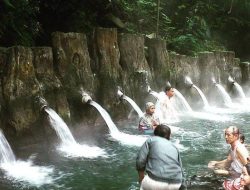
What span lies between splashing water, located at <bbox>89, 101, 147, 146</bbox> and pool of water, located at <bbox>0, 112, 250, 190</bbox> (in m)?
0.31

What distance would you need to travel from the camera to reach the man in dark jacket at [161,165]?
5.65 m

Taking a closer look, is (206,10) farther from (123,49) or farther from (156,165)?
(156,165)

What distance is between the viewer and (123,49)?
51.7 ft

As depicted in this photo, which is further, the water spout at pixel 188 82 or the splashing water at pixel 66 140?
the water spout at pixel 188 82

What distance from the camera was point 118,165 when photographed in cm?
995

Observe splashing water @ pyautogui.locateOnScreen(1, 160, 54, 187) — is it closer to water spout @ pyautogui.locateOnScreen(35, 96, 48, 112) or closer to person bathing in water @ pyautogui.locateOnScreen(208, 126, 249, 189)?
water spout @ pyautogui.locateOnScreen(35, 96, 48, 112)

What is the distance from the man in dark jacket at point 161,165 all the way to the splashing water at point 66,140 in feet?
17.2

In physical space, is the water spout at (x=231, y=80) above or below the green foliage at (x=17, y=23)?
below

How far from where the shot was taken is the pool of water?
8.45 metres

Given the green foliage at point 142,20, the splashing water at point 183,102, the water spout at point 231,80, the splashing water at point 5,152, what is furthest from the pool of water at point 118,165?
the water spout at point 231,80

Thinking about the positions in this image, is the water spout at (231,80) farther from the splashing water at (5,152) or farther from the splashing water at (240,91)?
the splashing water at (5,152)

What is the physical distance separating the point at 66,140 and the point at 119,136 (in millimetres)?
1942

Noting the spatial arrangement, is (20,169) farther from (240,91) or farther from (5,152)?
(240,91)

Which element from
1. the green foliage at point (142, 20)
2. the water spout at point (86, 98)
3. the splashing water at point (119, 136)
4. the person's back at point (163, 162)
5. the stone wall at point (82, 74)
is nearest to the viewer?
the person's back at point (163, 162)
